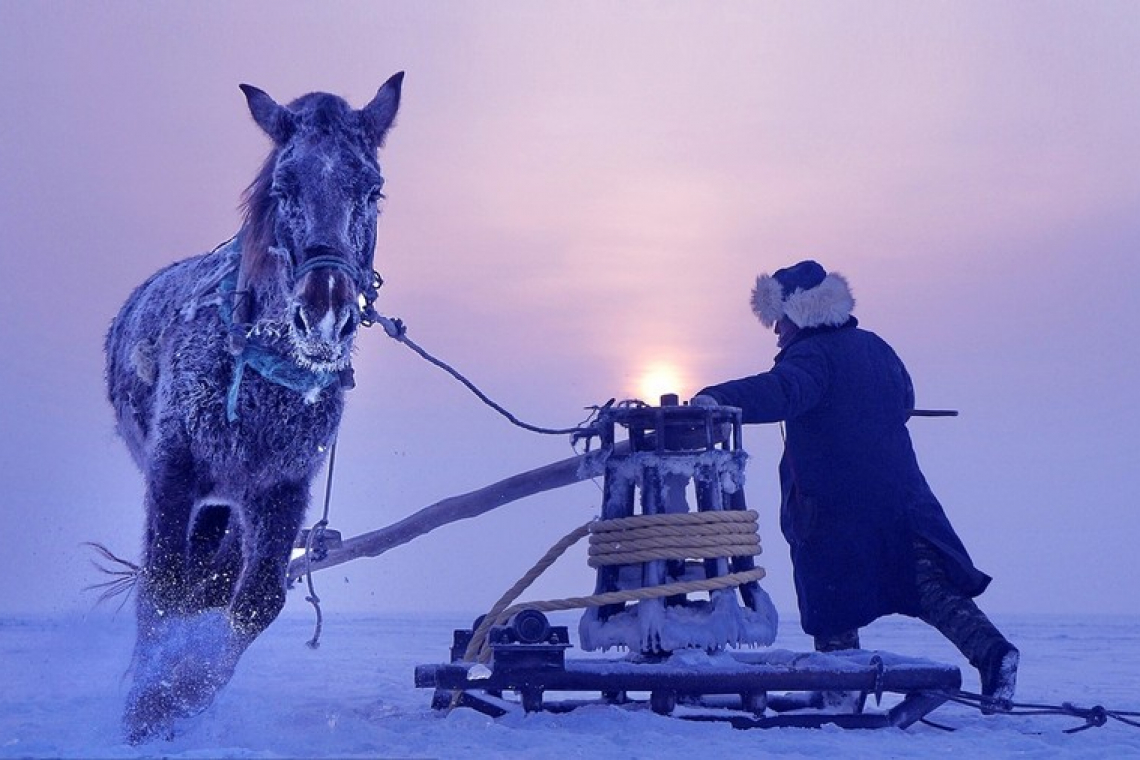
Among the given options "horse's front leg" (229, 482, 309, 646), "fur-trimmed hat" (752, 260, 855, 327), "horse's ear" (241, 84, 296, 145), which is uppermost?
"horse's ear" (241, 84, 296, 145)

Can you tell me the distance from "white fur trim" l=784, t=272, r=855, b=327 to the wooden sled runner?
5.63 feet

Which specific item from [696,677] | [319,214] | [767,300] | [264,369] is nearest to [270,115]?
[319,214]

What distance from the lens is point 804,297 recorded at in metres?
5.77

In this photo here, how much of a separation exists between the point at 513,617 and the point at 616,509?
24.0 inches

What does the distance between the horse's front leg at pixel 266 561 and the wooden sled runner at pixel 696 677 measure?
92 cm

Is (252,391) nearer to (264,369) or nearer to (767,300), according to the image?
(264,369)

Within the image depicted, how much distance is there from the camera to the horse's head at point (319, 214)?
396cm

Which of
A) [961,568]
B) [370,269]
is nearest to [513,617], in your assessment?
[370,269]

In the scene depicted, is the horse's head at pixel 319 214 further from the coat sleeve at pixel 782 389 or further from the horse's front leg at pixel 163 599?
the coat sleeve at pixel 782 389

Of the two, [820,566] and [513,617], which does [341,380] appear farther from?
[820,566]

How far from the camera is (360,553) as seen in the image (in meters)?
6.82

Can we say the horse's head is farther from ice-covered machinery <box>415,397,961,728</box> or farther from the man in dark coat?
the man in dark coat

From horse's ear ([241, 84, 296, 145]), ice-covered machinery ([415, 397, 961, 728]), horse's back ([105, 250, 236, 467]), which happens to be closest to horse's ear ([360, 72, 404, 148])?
horse's ear ([241, 84, 296, 145])

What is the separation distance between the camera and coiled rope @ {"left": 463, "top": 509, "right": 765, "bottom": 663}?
454 centimetres
